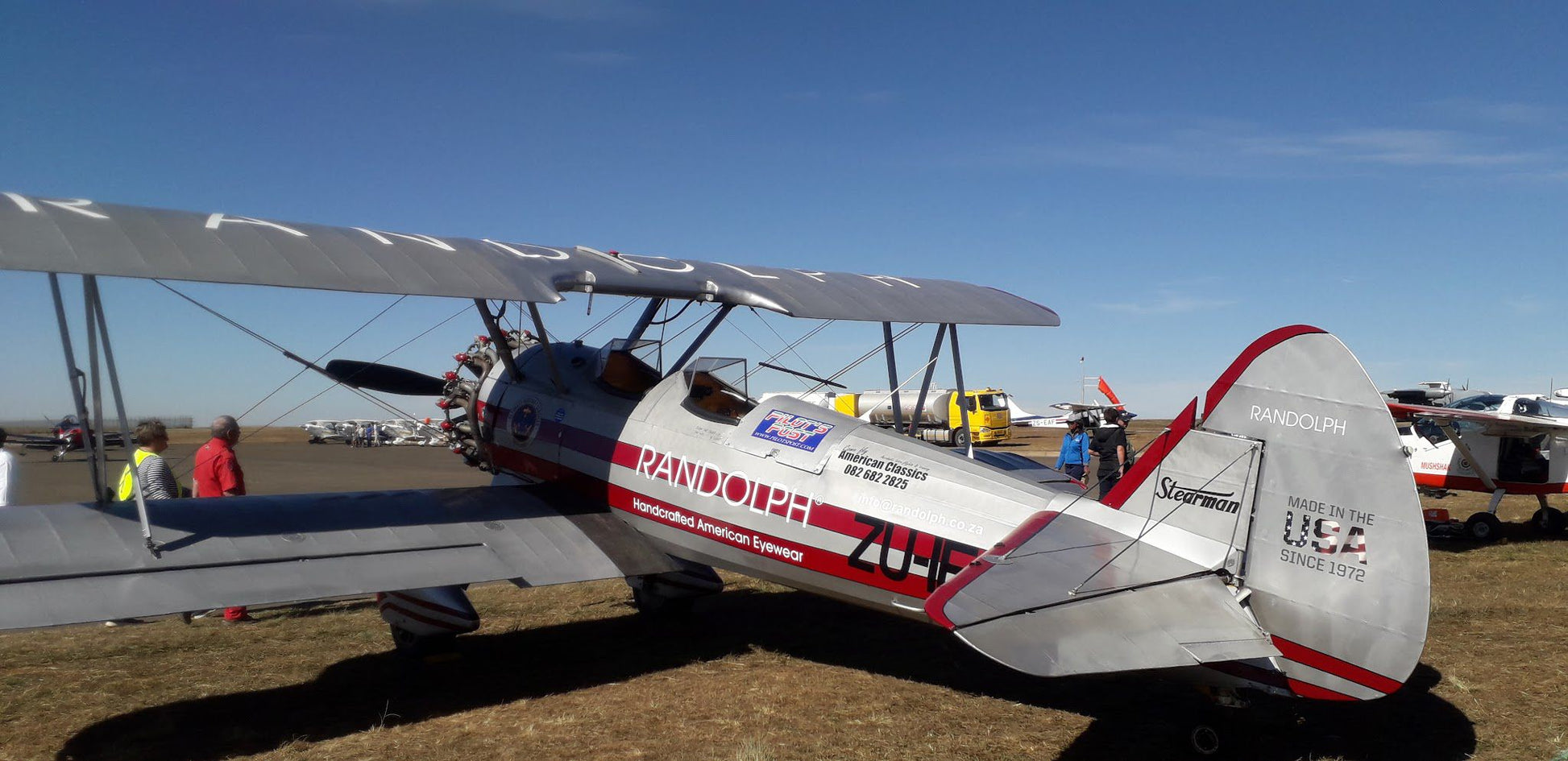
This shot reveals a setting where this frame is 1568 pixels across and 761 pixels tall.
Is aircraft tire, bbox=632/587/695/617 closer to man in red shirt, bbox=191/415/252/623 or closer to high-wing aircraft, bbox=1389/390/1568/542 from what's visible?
man in red shirt, bbox=191/415/252/623

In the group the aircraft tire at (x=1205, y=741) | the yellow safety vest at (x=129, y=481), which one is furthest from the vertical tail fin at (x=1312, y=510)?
the yellow safety vest at (x=129, y=481)

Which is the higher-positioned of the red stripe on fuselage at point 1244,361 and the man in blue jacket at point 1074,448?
the red stripe on fuselage at point 1244,361

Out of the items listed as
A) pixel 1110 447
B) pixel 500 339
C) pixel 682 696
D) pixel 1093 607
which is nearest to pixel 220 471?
pixel 500 339

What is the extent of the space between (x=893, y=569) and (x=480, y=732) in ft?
7.83

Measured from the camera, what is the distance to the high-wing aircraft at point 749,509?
3.80m

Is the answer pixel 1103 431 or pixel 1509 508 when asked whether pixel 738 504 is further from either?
pixel 1509 508

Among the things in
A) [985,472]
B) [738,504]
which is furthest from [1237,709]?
[738,504]

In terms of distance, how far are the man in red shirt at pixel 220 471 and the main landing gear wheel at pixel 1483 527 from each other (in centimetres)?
1349

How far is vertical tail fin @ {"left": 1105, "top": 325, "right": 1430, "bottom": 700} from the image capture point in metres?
3.71

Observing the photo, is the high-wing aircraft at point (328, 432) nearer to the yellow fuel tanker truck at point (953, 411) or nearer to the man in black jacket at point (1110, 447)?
the yellow fuel tanker truck at point (953, 411)

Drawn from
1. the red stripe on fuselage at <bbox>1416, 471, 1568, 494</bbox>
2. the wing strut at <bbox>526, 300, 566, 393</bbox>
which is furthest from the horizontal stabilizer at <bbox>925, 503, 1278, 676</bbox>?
the red stripe on fuselage at <bbox>1416, 471, 1568, 494</bbox>

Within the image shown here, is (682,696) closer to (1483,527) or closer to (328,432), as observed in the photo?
(1483,527)

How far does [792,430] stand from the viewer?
6.03 meters

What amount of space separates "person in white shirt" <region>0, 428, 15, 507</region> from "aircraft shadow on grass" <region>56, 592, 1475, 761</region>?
304 cm
